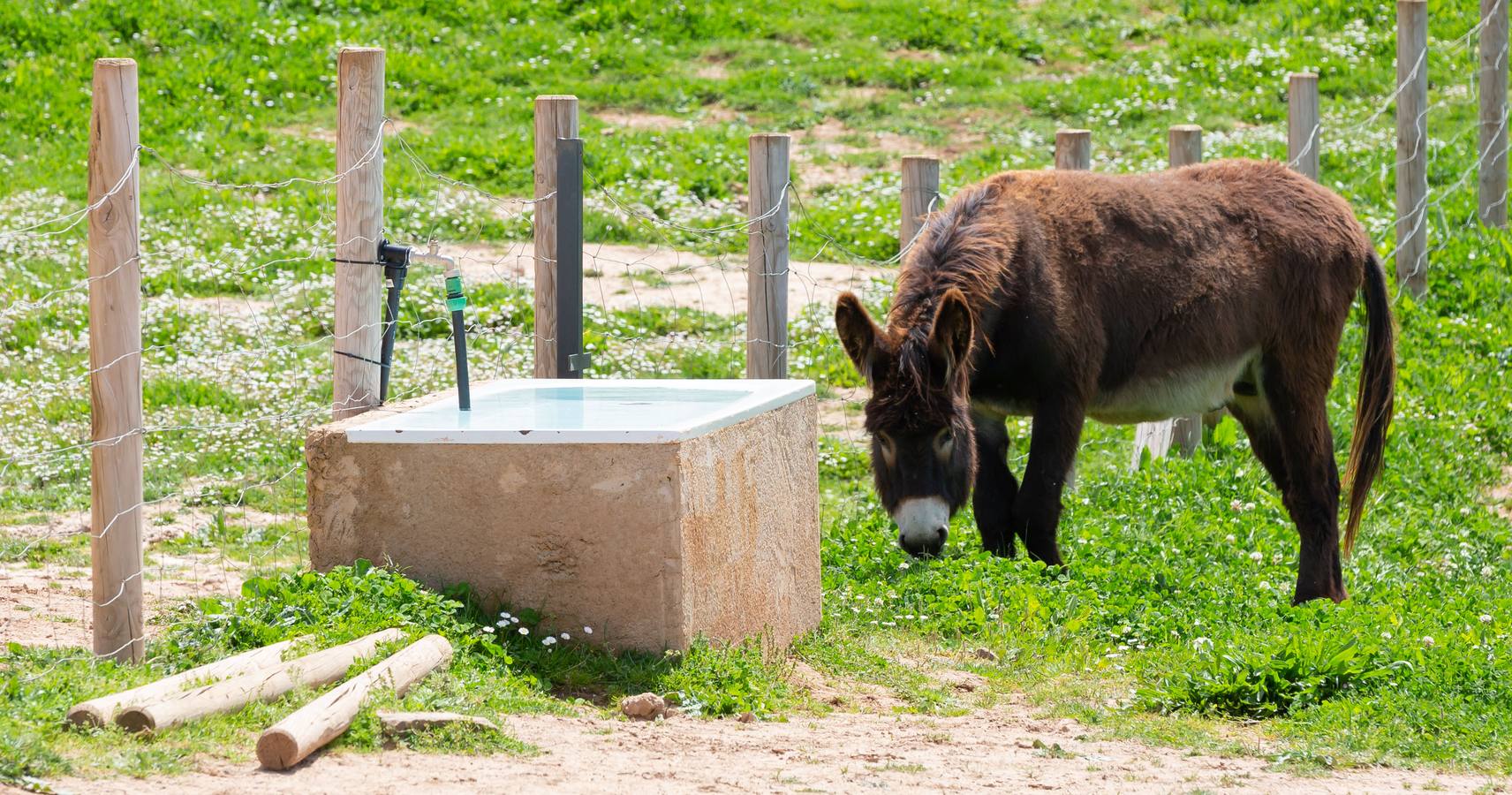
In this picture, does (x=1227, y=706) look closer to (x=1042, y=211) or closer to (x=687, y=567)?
(x=687, y=567)

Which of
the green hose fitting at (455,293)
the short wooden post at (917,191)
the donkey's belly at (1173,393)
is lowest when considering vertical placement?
the donkey's belly at (1173,393)

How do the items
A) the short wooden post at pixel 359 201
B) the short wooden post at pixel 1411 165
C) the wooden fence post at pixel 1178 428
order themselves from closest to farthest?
the short wooden post at pixel 359 201 → the wooden fence post at pixel 1178 428 → the short wooden post at pixel 1411 165

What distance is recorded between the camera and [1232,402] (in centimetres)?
771

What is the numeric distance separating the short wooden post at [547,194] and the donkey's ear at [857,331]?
138 centimetres

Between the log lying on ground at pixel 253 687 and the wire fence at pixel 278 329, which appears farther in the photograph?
the wire fence at pixel 278 329

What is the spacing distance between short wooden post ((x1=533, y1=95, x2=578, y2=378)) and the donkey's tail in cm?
370

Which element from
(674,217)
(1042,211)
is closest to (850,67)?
(674,217)

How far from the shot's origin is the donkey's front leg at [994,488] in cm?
705

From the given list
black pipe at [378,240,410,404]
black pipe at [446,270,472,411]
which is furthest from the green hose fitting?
black pipe at [378,240,410,404]

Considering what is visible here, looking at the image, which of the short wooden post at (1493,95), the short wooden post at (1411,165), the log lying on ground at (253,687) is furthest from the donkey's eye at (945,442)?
the short wooden post at (1493,95)

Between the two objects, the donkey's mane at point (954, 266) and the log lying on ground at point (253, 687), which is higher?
the donkey's mane at point (954, 266)

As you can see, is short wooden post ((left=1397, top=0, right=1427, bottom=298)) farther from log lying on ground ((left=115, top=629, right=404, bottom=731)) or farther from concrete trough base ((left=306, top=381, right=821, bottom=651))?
log lying on ground ((left=115, top=629, right=404, bottom=731))

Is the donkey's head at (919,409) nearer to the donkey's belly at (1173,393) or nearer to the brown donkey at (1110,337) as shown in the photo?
the brown donkey at (1110,337)

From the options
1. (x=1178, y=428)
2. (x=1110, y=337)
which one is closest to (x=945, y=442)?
(x=1110, y=337)
